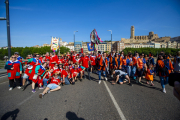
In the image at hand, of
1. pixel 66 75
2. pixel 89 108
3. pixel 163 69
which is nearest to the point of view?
pixel 89 108

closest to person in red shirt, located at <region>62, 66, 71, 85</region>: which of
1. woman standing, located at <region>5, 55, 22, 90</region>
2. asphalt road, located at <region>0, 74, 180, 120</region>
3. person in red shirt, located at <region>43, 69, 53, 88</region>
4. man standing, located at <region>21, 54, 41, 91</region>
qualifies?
person in red shirt, located at <region>43, 69, 53, 88</region>

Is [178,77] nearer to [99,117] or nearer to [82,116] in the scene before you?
[99,117]

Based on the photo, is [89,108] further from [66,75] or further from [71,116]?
[66,75]

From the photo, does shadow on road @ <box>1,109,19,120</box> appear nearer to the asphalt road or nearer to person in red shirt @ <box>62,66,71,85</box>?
the asphalt road

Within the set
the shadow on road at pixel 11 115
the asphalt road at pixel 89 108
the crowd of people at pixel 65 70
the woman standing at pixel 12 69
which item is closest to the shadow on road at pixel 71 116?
the asphalt road at pixel 89 108

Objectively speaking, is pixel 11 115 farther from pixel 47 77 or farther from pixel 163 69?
pixel 163 69

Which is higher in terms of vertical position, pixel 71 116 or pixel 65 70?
pixel 65 70

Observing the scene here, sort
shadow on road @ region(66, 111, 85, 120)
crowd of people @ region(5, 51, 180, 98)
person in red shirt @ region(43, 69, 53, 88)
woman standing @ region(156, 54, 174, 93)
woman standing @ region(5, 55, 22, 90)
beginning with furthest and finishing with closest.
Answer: person in red shirt @ region(43, 69, 53, 88) < woman standing @ region(5, 55, 22, 90) < crowd of people @ region(5, 51, 180, 98) < woman standing @ region(156, 54, 174, 93) < shadow on road @ region(66, 111, 85, 120)

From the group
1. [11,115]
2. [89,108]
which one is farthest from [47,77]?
[89,108]

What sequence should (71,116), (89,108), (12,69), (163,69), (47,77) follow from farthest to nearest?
(47,77), (12,69), (163,69), (89,108), (71,116)

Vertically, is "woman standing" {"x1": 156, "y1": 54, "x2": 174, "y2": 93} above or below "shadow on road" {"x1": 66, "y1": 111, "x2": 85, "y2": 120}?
above

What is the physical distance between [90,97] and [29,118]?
2291 millimetres

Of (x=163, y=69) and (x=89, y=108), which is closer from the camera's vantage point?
(x=89, y=108)

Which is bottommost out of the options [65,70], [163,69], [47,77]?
[47,77]
